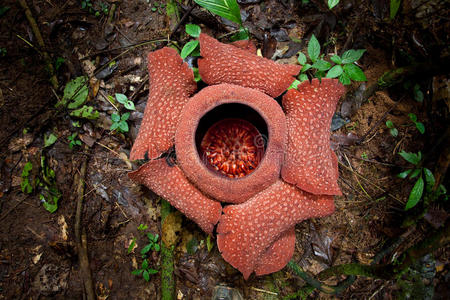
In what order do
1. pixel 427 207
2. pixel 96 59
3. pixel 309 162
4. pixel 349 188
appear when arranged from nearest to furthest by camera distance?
pixel 309 162
pixel 427 207
pixel 349 188
pixel 96 59

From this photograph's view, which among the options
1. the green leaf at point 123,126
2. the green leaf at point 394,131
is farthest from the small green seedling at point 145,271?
the green leaf at point 394,131

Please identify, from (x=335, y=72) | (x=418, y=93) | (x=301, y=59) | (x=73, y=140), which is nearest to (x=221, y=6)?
(x=301, y=59)

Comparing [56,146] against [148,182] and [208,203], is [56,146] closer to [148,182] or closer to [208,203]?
[148,182]

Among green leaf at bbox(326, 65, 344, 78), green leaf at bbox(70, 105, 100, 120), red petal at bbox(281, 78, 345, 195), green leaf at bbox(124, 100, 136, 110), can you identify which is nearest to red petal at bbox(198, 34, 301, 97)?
red petal at bbox(281, 78, 345, 195)

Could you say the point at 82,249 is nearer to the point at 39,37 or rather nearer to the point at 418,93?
the point at 39,37

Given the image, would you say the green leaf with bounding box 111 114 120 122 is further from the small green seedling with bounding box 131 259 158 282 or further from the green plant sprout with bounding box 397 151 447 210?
the green plant sprout with bounding box 397 151 447 210

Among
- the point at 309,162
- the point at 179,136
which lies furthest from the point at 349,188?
the point at 179,136
